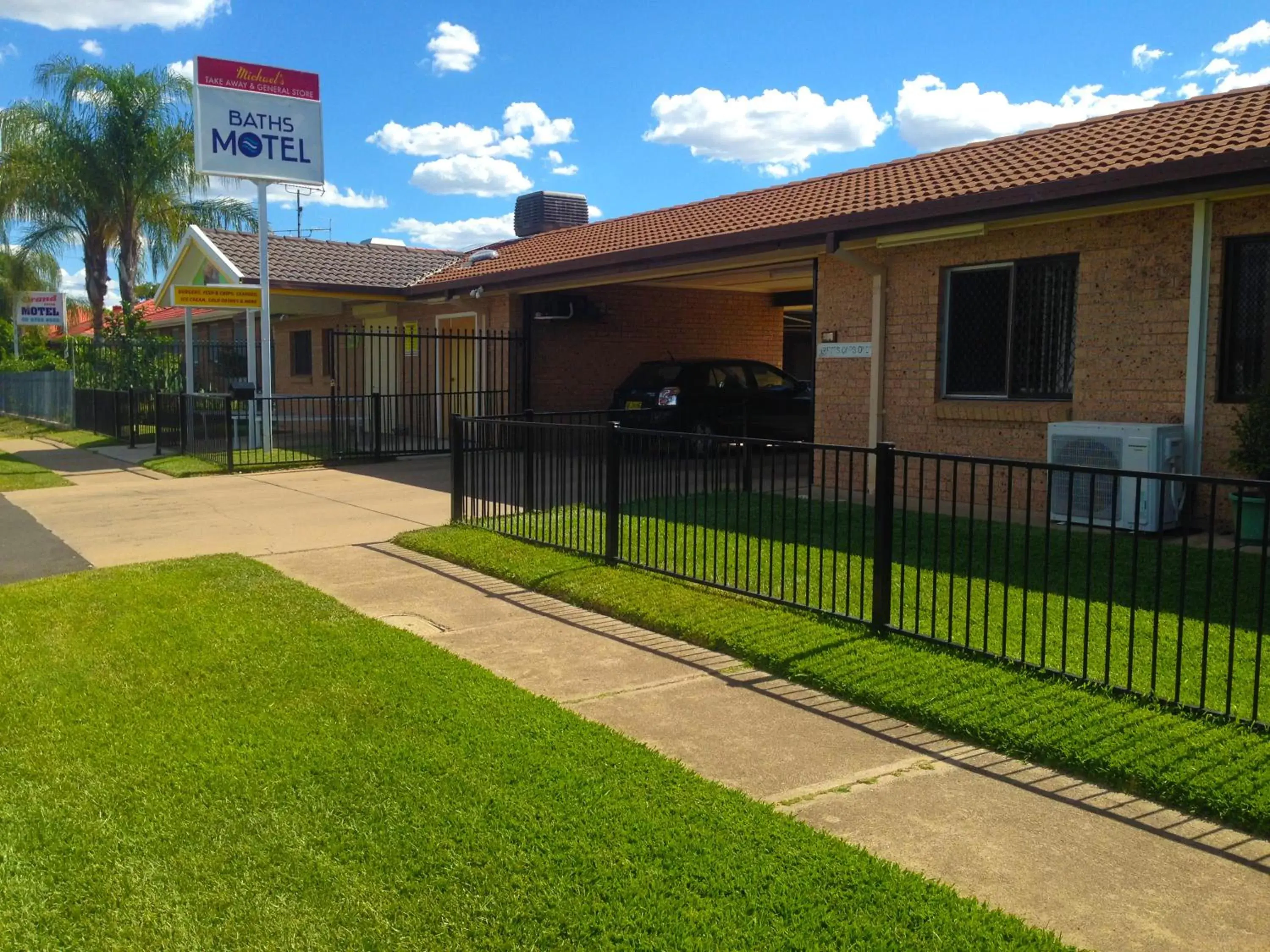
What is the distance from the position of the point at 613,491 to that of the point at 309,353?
21009 mm

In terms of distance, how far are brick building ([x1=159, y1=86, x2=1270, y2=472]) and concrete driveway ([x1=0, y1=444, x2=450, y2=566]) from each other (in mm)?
4176

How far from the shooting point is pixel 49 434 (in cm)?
2573

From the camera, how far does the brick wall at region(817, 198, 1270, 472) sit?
953cm

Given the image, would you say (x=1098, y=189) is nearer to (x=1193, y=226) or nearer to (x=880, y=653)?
(x=1193, y=226)

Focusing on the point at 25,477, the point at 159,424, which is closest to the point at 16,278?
the point at 159,424

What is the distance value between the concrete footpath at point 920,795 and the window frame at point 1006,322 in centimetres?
573

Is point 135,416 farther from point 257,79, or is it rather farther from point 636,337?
point 636,337

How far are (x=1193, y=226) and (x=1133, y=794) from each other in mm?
6557

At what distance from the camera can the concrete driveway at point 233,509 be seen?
1026cm

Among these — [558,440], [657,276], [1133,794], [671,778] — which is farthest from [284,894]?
[657,276]

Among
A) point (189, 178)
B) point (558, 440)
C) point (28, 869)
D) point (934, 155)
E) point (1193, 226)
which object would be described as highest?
point (189, 178)

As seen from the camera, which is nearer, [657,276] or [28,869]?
[28,869]

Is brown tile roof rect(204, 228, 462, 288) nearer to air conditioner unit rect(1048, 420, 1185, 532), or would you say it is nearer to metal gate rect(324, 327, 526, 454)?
metal gate rect(324, 327, 526, 454)

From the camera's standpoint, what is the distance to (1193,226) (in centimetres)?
Answer: 935
